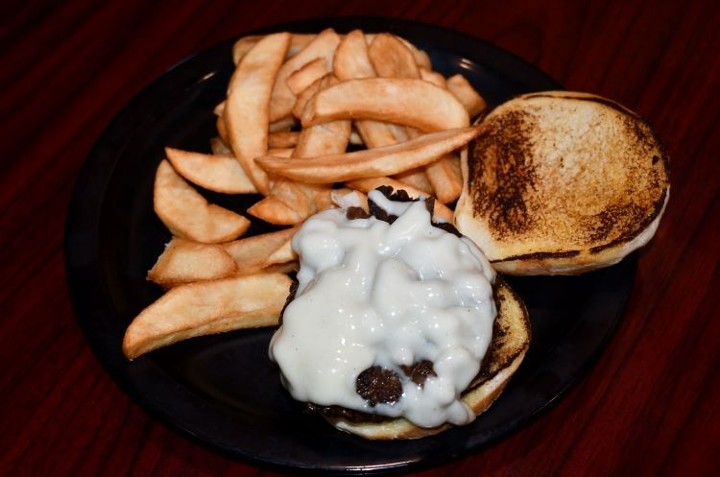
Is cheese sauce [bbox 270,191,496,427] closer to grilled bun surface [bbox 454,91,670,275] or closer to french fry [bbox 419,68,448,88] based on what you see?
grilled bun surface [bbox 454,91,670,275]

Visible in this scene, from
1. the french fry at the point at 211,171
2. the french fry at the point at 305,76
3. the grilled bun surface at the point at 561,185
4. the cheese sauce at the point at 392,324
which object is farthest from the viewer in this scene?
the french fry at the point at 305,76

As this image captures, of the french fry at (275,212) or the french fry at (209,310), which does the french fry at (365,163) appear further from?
the french fry at (209,310)

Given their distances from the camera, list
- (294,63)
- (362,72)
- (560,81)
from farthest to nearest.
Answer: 1. (560,81)
2. (294,63)
3. (362,72)

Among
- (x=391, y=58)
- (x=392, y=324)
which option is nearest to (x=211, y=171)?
(x=391, y=58)

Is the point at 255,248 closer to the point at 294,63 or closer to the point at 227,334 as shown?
the point at 227,334

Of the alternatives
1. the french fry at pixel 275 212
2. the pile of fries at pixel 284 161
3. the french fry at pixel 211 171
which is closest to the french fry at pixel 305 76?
the pile of fries at pixel 284 161

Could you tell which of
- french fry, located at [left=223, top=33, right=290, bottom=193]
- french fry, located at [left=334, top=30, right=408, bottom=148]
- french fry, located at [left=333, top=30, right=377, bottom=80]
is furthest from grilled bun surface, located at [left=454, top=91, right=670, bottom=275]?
french fry, located at [left=223, top=33, right=290, bottom=193]

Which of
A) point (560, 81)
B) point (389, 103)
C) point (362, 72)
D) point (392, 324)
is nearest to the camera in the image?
point (392, 324)
